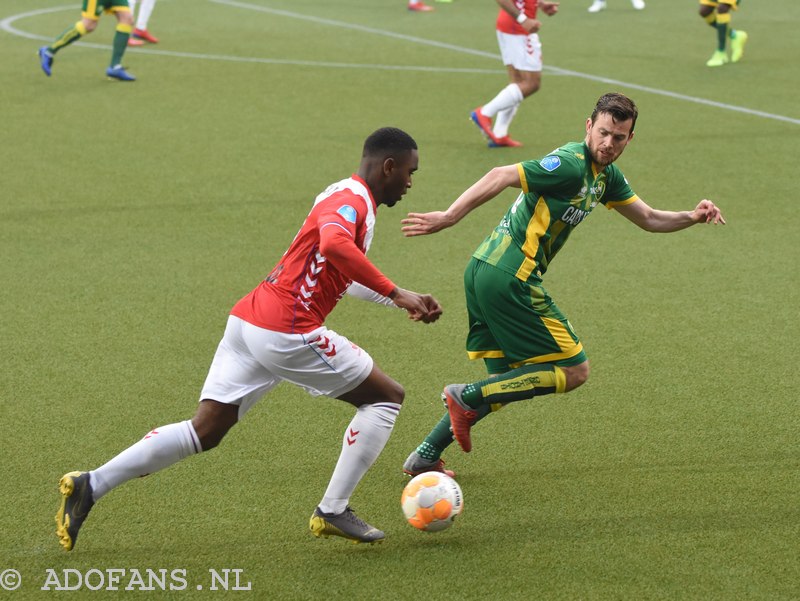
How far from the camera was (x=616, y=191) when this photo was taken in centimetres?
534

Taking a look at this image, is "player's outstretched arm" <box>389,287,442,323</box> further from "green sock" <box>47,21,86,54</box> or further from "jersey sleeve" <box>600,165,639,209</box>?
"green sock" <box>47,21,86,54</box>

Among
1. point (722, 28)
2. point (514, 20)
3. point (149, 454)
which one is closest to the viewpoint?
point (149, 454)

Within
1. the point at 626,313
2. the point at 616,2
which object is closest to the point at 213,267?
the point at 626,313

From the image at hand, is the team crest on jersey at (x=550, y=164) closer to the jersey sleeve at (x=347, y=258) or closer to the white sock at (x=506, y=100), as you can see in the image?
the jersey sleeve at (x=347, y=258)

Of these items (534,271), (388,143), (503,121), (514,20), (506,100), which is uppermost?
(388,143)

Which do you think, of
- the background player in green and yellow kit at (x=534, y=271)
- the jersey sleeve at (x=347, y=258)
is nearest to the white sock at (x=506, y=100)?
the background player in green and yellow kit at (x=534, y=271)

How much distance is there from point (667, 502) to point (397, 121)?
8364 mm

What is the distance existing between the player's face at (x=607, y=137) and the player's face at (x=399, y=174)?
2.97 ft

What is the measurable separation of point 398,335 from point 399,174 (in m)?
2.69

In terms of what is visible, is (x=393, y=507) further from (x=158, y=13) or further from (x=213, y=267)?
(x=158, y=13)

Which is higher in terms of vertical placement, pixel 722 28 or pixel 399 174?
pixel 399 174

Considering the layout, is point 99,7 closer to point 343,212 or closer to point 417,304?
point 343,212

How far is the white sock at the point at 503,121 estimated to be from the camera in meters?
11.8

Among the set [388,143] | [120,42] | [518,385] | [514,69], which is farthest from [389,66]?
Answer: [388,143]
